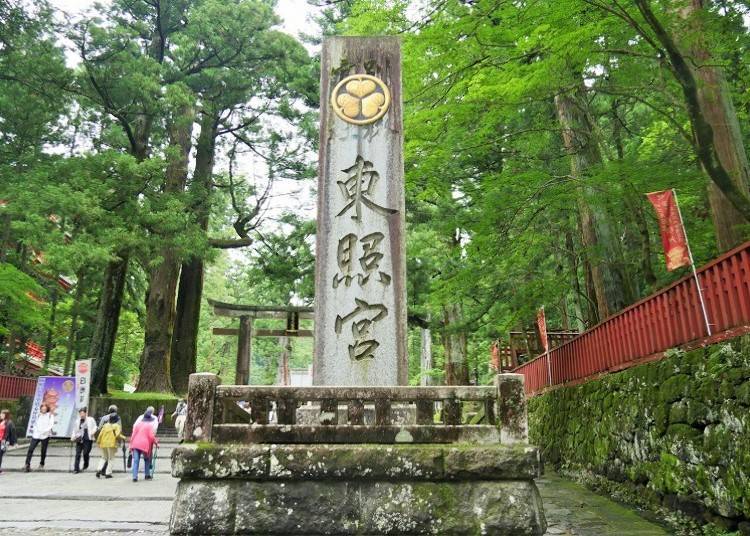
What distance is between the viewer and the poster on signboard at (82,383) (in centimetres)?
1321

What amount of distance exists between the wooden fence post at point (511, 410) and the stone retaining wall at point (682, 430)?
89.9 inches

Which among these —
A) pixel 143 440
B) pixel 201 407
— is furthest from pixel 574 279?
pixel 201 407

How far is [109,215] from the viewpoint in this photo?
561 inches

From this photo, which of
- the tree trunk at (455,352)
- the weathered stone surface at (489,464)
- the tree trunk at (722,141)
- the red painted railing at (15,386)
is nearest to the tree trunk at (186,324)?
the red painted railing at (15,386)

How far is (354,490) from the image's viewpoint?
13.4 ft

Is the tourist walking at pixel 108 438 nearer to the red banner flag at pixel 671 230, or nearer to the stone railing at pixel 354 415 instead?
the stone railing at pixel 354 415

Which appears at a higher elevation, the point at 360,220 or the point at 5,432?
the point at 360,220

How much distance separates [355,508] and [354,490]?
0.40ft

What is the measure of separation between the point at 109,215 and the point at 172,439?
23.1 ft

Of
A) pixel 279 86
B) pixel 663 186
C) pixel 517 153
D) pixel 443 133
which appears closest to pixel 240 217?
pixel 279 86

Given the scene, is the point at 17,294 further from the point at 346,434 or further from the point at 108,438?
the point at 346,434

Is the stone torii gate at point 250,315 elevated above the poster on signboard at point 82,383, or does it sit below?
above

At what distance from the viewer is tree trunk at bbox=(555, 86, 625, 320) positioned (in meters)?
10.5

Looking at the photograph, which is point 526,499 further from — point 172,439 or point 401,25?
point 172,439
